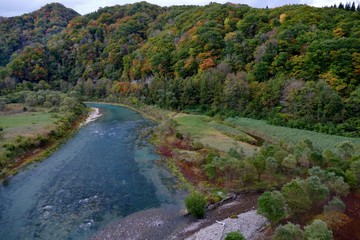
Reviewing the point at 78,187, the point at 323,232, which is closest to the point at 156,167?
the point at 78,187

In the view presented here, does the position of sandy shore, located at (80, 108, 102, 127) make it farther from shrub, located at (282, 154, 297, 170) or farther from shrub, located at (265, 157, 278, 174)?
shrub, located at (282, 154, 297, 170)

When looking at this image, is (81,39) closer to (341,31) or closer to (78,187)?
(341,31)

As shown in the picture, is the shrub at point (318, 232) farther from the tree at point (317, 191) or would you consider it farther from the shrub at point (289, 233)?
the tree at point (317, 191)

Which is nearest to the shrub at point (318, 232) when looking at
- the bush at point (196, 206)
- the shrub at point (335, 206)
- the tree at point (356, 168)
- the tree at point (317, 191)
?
the shrub at point (335, 206)

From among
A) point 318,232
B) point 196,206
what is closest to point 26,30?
point 196,206

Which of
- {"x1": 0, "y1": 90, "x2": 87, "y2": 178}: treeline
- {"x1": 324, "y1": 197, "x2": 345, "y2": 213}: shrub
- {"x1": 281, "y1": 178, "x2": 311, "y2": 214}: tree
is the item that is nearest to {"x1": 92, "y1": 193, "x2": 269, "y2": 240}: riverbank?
{"x1": 281, "y1": 178, "x2": 311, "y2": 214}: tree
